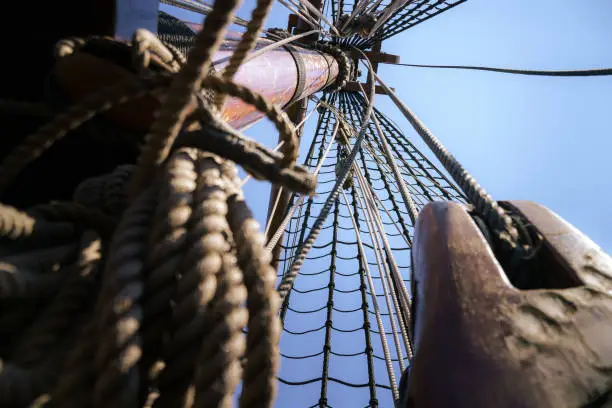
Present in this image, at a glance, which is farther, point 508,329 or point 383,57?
point 383,57

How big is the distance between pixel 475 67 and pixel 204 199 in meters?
1.79

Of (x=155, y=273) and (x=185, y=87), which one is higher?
(x=185, y=87)

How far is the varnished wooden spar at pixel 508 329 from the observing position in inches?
15.4

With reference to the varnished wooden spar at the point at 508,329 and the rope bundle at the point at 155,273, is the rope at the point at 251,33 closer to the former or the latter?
the rope bundle at the point at 155,273

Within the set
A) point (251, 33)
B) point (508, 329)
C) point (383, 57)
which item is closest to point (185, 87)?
point (251, 33)

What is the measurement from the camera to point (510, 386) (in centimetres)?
39

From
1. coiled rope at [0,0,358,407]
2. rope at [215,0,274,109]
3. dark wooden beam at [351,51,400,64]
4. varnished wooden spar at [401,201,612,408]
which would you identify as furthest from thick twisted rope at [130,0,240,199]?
dark wooden beam at [351,51,400,64]

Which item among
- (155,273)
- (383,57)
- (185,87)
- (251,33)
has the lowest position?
(155,273)

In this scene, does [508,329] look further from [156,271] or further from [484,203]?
[156,271]

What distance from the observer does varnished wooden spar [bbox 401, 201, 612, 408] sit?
1.28ft

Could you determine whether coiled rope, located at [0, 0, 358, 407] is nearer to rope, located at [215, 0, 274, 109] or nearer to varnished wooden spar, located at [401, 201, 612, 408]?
rope, located at [215, 0, 274, 109]

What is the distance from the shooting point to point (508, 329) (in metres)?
0.43

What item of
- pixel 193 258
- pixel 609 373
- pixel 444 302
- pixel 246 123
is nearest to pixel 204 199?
pixel 193 258

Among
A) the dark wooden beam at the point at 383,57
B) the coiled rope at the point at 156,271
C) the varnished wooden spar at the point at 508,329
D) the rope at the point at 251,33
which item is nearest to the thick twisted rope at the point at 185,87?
the coiled rope at the point at 156,271
